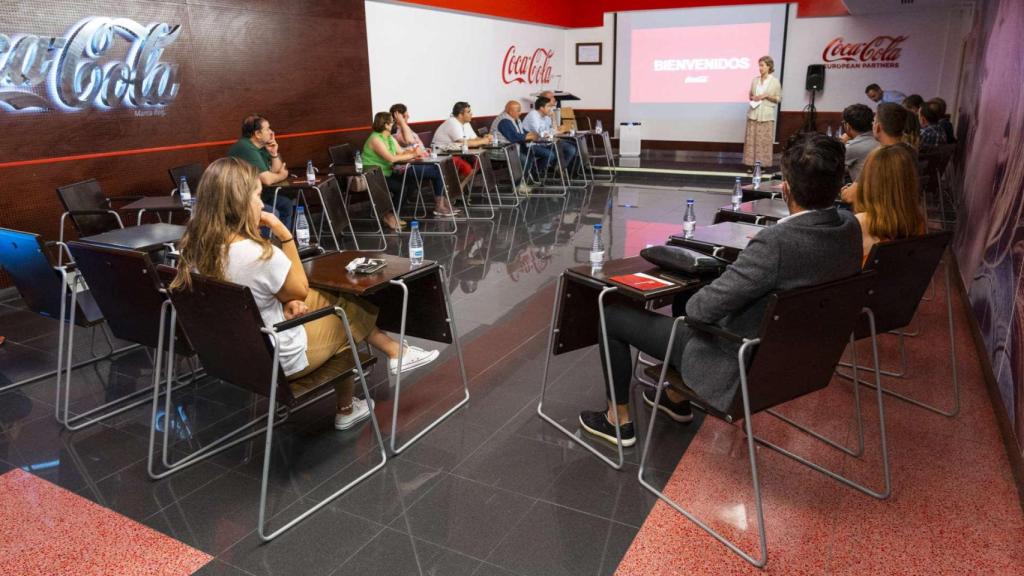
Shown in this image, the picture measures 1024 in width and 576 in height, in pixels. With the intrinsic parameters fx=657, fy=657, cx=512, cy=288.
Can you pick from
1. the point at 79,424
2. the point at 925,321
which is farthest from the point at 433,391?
the point at 925,321

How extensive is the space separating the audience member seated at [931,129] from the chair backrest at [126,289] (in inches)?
287

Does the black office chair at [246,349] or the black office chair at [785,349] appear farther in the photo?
the black office chair at [246,349]

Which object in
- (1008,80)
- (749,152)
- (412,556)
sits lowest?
(412,556)

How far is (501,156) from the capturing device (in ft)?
27.8

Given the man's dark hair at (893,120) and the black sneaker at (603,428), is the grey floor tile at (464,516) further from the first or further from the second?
the man's dark hair at (893,120)

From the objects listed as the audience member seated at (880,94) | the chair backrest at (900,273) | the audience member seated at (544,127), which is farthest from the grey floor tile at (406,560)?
the audience member seated at (880,94)

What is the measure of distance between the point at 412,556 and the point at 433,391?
125 cm

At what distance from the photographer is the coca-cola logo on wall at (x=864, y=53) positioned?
10.3 m

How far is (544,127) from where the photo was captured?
9.24 m

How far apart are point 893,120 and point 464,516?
313 cm

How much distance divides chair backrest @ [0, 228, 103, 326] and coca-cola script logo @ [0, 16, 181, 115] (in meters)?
2.16

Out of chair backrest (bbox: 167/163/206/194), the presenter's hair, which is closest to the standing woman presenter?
the presenter's hair

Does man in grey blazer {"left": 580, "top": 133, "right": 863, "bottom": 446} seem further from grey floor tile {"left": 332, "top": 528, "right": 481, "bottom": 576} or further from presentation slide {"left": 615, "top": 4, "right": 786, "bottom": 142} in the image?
presentation slide {"left": 615, "top": 4, "right": 786, "bottom": 142}

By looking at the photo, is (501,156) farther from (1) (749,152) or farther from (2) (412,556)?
(2) (412,556)
